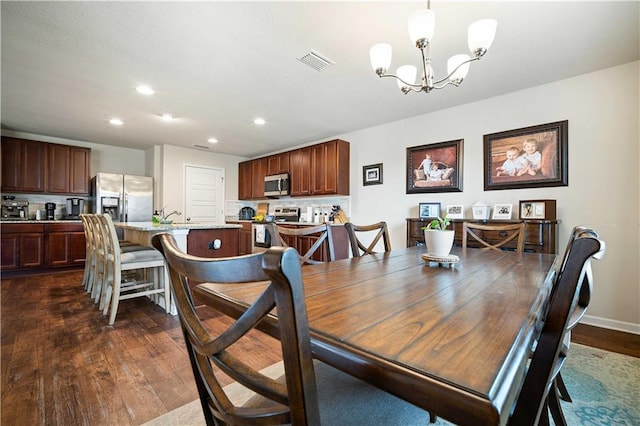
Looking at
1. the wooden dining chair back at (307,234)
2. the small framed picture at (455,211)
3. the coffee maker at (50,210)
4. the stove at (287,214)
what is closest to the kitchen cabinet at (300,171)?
the stove at (287,214)

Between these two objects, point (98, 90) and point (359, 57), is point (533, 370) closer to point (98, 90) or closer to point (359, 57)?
point (359, 57)

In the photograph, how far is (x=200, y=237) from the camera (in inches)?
118

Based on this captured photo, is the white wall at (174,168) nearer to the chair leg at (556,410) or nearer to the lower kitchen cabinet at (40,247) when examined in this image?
the lower kitchen cabinet at (40,247)

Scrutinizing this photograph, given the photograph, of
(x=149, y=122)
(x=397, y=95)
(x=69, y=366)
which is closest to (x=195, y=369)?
(x=69, y=366)

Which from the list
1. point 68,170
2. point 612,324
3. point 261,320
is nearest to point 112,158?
point 68,170

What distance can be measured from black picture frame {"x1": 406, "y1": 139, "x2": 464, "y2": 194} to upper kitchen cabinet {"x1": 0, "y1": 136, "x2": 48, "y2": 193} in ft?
19.6

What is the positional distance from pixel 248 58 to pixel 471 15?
1.70 metres

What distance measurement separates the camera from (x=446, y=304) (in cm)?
78

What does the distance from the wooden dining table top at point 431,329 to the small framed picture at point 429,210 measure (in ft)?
8.08

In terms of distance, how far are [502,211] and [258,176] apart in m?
4.55

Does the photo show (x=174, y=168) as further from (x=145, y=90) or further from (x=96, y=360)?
(x=96, y=360)

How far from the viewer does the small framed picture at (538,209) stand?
108 inches

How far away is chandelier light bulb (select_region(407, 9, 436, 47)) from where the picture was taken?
145 cm

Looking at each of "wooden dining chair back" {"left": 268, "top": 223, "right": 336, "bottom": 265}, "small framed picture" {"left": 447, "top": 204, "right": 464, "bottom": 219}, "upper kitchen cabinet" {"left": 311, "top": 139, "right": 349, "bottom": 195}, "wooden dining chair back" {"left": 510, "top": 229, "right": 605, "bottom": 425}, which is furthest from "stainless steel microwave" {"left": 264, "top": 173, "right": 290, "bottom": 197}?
"wooden dining chair back" {"left": 510, "top": 229, "right": 605, "bottom": 425}
